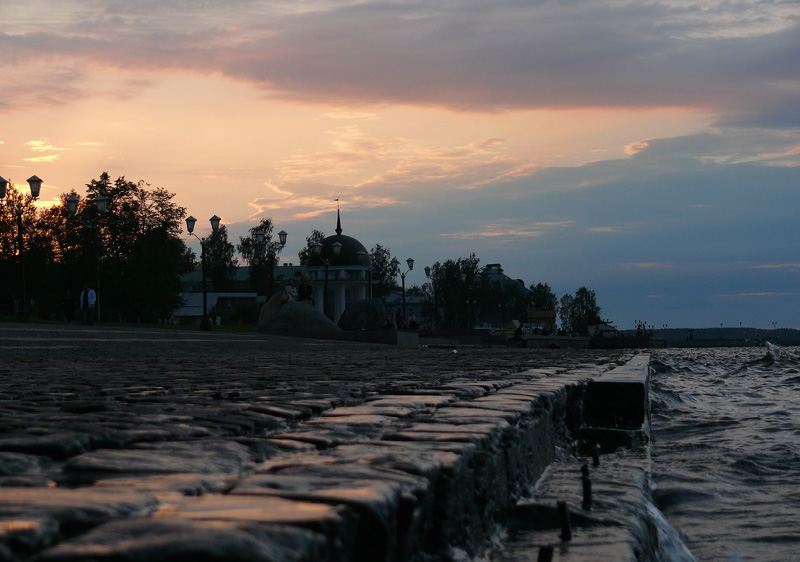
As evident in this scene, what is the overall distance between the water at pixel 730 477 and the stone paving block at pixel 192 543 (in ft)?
11.8

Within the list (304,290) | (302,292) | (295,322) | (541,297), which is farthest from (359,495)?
(541,297)

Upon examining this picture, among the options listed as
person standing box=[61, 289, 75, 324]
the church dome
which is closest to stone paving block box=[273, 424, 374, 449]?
person standing box=[61, 289, 75, 324]

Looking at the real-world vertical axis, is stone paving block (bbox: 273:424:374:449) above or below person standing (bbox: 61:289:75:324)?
below

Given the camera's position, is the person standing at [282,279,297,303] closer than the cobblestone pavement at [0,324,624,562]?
No

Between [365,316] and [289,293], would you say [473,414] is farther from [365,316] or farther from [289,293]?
[365,316]

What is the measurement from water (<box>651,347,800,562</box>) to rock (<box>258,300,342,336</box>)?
18.1 meters

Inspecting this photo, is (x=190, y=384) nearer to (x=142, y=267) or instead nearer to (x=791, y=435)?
(x=791, y=435)

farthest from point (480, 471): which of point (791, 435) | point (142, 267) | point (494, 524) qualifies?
point (142, 267)

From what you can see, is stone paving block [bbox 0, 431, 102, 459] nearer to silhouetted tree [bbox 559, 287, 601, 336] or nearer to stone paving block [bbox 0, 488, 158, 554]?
stone paving block [bbox 0, 488, 158, 554]

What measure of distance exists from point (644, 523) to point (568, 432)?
252cm

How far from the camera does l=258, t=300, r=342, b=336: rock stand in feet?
100

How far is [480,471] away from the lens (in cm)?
298

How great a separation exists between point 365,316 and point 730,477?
1269 inches

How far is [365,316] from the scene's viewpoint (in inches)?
1534
